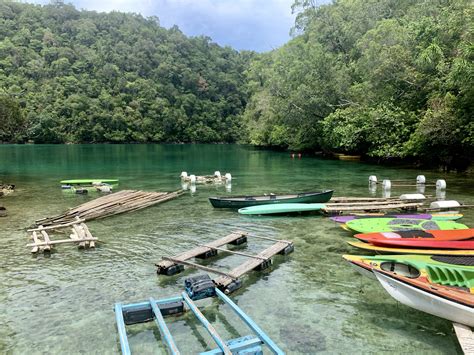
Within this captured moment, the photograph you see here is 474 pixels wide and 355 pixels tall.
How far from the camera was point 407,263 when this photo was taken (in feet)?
28.5

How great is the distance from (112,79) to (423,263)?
126278 mm

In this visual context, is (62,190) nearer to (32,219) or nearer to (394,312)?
(32,219)

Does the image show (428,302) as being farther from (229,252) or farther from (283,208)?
(283,208)

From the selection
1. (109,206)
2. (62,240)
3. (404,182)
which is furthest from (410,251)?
(404,182)

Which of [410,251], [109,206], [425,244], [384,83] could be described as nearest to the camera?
[410,251]

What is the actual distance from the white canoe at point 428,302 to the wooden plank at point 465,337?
112 millimetres

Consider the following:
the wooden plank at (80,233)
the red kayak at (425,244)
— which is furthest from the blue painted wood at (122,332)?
the red kayak at (425,244)

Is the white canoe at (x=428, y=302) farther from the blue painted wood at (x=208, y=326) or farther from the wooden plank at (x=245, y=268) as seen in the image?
the blue painted wood at (x=208, y=326)

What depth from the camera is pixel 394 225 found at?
507 inches

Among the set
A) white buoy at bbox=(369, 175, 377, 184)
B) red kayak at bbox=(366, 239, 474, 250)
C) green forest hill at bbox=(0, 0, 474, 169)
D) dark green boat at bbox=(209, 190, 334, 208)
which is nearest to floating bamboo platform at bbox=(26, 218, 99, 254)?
dark green boat at bbox=(209, 190, 334, 208)

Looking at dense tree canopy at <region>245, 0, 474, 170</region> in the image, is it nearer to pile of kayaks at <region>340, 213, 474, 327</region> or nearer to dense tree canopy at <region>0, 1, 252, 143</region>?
pile of kayaks at <region>340, 213, 474, 327</region>

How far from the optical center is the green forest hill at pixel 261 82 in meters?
33.2

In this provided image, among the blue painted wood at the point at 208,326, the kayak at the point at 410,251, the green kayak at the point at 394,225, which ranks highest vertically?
the green kayak at the point at 394,225

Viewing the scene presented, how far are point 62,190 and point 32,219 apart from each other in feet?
28.9
